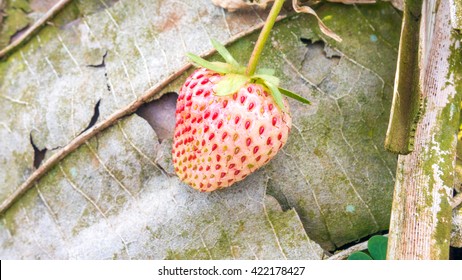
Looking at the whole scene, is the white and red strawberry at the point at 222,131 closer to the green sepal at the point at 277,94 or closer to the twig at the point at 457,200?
the green sepal at the point at 277,94

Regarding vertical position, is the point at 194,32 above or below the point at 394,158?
above

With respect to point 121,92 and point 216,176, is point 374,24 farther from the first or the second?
point 121,92

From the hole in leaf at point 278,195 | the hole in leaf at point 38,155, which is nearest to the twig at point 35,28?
the hole in leaf at point 38,155

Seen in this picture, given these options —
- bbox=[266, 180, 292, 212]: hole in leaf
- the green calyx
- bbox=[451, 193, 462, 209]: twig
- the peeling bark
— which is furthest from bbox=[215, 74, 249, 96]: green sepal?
bbox=[451, 193, 462, 209]: twig

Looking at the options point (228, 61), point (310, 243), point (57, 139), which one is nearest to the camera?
point (228, 61)

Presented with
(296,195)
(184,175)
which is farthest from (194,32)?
(296,195)

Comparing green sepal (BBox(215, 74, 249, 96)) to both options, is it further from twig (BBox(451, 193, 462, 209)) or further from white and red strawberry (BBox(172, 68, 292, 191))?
twig (BBox(451, 193, 462, 209))

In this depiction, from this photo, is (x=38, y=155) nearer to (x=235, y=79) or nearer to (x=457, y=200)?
(x=235, y=79)
